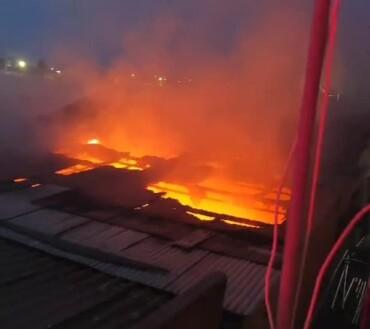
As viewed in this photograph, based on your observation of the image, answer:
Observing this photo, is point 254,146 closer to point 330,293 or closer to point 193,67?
point 193,67

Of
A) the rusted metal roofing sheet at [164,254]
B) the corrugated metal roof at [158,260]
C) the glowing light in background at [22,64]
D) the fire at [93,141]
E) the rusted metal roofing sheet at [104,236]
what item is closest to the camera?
the corrugated metal roof at [158,260]

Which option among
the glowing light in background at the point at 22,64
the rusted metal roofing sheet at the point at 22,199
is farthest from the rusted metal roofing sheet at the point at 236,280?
the glowing light in background at the point at 22,64

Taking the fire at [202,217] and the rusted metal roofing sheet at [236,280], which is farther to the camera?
the fire at [202,217]

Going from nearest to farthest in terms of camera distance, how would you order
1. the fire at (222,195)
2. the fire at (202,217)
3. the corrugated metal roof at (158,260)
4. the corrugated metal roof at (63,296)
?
the corrugated metal roof at (63,296) < the corrugated metal roof at (158,260) < the fire at (202,217) < the fire at (222,195)

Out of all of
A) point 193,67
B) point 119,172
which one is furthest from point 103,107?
point 119,172

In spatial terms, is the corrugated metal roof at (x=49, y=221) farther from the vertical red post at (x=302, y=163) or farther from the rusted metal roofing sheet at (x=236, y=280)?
the vertical red post at (x=302, y=163)

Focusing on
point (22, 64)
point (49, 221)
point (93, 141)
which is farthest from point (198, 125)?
point (22, 64)

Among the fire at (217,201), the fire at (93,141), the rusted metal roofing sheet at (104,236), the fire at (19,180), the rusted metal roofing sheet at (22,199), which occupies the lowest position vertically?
the fire at (217,201)

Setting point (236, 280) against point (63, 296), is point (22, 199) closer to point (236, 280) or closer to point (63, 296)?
point (63, 296)

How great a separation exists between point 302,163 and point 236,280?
3213 millimetres

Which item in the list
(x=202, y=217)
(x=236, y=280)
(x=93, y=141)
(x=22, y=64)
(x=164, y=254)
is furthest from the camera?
(x=22, y=64)

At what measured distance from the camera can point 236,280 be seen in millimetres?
4434

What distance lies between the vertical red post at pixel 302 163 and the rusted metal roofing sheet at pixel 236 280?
2.34 m

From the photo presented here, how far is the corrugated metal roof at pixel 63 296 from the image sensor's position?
3.44 m
